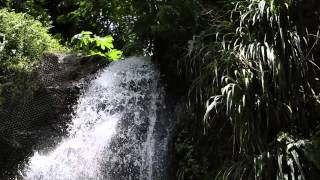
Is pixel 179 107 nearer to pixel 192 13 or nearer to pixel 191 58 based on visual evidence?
pixel 191 58

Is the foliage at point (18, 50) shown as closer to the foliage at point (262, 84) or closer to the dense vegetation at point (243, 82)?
the dense vegetation at point (243, 82)

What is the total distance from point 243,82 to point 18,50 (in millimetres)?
3089

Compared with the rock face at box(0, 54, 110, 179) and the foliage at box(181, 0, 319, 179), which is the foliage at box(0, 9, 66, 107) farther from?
the foliage at box(181, 0, 319, 179)

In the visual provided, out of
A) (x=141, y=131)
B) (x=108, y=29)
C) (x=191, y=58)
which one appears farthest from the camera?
(x=108, y=29)

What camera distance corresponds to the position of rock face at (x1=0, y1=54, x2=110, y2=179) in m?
4.92

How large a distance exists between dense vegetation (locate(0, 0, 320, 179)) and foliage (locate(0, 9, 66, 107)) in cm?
146

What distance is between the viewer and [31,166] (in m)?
4.79

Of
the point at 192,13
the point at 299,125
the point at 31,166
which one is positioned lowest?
the point at 31,166

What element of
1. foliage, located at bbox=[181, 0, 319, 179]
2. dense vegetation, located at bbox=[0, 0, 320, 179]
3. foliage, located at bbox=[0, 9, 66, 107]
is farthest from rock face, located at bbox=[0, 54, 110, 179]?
foliage, located at bbox=[181, 0, 319, 179]

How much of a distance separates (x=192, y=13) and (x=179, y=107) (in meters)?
1.03

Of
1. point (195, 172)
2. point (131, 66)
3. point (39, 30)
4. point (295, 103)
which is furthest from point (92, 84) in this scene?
point (295, 103)

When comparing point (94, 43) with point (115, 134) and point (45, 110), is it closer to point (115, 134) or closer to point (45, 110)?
point (45, 110)

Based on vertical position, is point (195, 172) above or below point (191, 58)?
below

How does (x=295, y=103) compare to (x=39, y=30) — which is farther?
(x=39, y=30)
